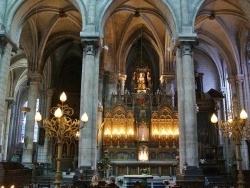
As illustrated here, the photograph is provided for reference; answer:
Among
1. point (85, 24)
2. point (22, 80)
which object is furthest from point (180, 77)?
point (22, 80)

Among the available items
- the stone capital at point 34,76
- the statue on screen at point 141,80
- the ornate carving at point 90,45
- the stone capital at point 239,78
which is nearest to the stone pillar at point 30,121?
the stone capital at point 34,76

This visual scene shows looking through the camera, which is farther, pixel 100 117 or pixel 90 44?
pixel 100 117

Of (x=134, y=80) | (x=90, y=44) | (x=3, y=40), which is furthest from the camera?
(x=134, y=80)

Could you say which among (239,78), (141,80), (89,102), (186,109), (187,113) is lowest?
(187,113)

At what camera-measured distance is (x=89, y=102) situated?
14258 millimetres

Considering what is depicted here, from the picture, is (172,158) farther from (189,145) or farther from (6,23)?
(6,23)

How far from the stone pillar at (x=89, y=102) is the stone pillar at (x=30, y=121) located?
6882 millimetres

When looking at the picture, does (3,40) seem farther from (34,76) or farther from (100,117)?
(100,117)

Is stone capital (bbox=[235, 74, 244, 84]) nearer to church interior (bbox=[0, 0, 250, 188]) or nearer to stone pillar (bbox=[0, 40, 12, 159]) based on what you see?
church interior (bbox=[0, 0, 250, 188])

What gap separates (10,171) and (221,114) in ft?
56.3

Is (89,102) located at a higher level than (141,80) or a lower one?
lower

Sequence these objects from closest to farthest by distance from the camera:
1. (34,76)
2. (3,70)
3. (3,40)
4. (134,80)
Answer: (3,70) < (3,40) < (34,76) < (134,80)

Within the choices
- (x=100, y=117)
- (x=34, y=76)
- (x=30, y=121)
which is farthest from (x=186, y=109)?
(x=34, y=76)

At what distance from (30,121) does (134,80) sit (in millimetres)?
8830
